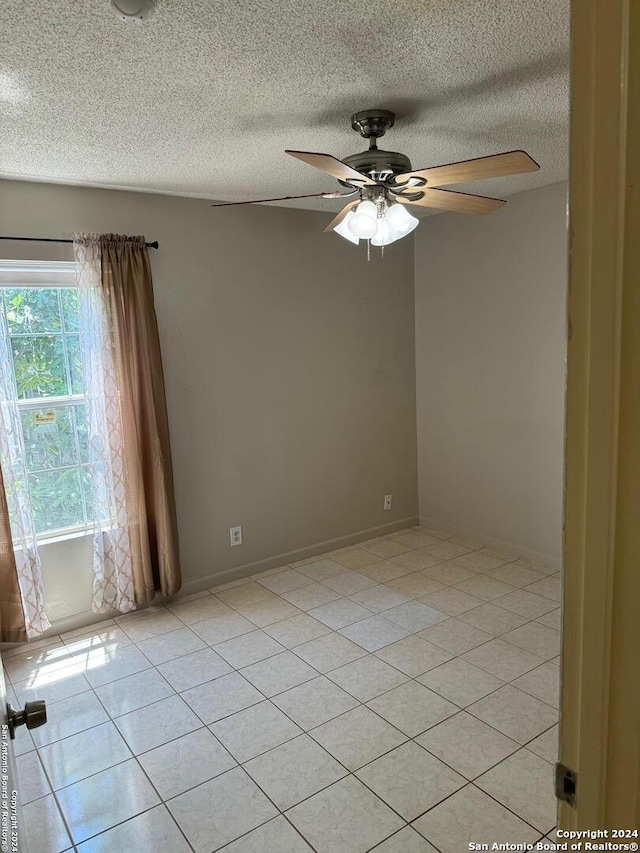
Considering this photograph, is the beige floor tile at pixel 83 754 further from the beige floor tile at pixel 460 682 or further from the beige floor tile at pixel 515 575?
the beige floor tile at pixel 515 575

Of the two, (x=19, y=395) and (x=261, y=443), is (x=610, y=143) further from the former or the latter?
(x=261, y=443)

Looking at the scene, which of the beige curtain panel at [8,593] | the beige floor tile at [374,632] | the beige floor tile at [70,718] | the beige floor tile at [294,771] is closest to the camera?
the beige floor tile at [294,771]

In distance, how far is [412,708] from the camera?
2.42 meters

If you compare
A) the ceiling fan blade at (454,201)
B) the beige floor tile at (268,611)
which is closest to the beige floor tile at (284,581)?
the beige floor tile at (268,611)

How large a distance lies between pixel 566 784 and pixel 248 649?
2424 mm

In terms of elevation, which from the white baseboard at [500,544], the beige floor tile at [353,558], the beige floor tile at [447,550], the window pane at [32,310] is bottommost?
the beige floor tile at [447,550]

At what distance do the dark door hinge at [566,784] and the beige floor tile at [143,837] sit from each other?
1.53 m

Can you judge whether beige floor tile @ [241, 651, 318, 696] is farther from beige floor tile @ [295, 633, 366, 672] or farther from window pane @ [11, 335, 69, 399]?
window pane @ [11, 335, 69, 399]

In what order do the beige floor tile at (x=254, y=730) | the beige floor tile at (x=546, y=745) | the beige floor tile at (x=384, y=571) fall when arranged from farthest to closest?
the beige floor tile at (x=384, y=571), the beige floor tile at (x=254, y=730), the beige floor tile at (x=546, y=745)

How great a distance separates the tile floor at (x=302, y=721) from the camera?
1863mm

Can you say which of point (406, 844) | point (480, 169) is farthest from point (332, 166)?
point (406, 844)

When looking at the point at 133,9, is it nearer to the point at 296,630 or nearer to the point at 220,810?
the point at 220,810

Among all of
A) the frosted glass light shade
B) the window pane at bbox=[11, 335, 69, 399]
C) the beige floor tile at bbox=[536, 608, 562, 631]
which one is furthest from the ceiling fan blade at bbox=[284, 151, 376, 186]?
the beige floor tile at bbox=[536, 608, 562, 631]

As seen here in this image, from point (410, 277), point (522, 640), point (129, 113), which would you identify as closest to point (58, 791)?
point (522, 640)
